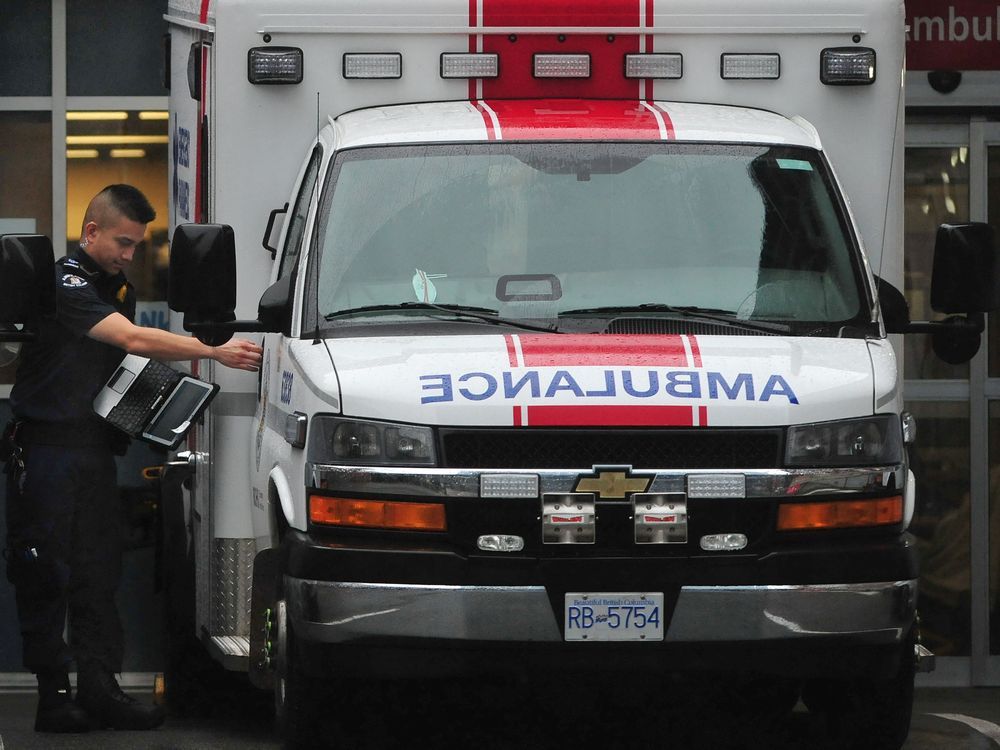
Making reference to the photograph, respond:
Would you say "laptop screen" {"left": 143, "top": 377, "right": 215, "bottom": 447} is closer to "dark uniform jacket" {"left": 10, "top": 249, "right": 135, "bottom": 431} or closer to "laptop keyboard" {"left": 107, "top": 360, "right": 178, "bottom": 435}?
"laptop keyboard" {"left": 107, "top": 360, "right": 178, "bottom": 435}

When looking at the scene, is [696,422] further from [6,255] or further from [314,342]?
[6,255]

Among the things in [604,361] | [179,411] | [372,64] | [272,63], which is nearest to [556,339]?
[604,361]

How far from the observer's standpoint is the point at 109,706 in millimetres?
7902

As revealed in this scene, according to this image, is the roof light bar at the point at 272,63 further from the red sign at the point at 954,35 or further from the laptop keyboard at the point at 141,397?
the red sign at the point at 954,35

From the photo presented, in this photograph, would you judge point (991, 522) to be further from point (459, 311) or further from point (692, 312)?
point (459, 311)

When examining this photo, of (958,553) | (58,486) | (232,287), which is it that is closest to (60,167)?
(58,486)

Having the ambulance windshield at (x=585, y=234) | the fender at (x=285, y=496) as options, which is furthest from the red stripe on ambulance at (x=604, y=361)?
the fender at (x=285, y=496)

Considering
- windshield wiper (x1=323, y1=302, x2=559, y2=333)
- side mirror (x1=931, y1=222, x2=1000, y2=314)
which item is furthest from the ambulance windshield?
side mirror (x1=931, y1=222, x2=1000, y2=314)

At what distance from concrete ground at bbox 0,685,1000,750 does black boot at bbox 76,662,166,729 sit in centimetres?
6

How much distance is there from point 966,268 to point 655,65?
1439 millimetres

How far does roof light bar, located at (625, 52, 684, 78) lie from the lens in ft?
23.5

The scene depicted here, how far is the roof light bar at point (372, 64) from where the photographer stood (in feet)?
23.5

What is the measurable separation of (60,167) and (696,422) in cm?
575

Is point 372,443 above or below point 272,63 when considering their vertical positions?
below
